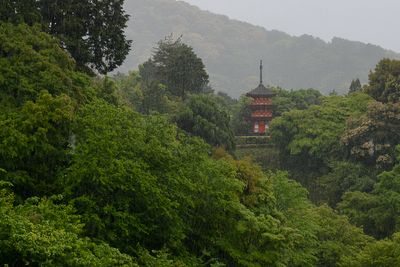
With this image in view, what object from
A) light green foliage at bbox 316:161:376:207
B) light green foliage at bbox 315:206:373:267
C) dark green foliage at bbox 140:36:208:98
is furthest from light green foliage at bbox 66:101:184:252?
dark green foliage at bbox 140:36:208:98

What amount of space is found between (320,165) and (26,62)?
2933cm

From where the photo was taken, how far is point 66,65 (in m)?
18.9

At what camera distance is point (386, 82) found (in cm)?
4097

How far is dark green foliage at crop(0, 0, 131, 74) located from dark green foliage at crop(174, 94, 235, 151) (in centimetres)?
1130

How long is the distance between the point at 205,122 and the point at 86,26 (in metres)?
13.7

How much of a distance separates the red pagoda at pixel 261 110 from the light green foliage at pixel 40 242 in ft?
142

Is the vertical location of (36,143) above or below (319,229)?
above

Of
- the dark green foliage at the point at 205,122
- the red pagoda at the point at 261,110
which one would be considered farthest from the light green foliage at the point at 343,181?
the red pagoda at the point at 261,110

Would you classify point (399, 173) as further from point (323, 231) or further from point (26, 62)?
point (26, 62)

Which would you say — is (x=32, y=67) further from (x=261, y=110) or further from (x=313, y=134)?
(x=261, y=110)

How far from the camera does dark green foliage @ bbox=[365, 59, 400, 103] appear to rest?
3989cm

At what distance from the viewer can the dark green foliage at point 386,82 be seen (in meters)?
39.9

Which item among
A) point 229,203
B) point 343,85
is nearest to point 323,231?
point 229,203

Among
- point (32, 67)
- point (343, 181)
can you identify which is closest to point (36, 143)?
point (32, 67)
